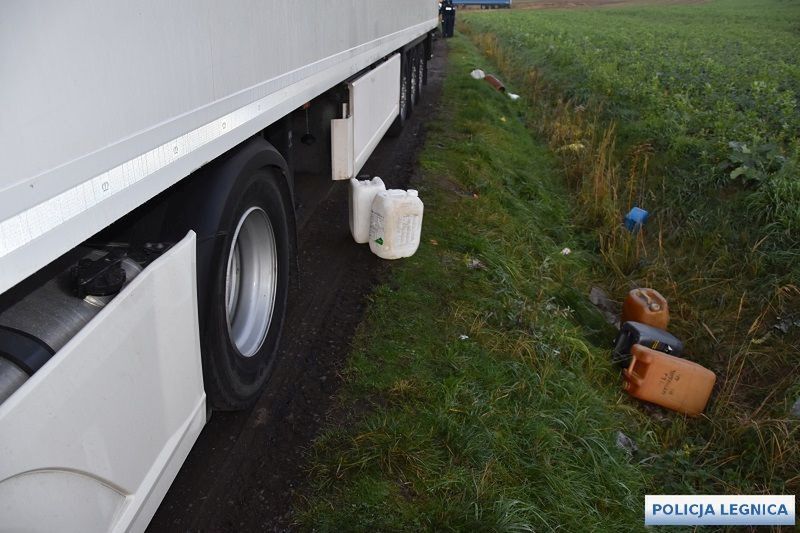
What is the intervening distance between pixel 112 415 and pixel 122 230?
734 mm

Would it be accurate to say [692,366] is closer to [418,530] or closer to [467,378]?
[467,378]

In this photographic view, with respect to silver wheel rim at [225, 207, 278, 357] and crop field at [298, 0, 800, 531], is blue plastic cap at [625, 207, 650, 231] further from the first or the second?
silver wheel rim at [225, 207, 278, 357]

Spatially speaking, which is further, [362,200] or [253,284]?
[362,200]

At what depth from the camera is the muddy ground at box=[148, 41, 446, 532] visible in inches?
104

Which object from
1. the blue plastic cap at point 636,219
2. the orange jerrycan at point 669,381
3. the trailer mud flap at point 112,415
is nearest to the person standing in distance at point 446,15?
the blue plastic cap at point 636,219

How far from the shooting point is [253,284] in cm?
325

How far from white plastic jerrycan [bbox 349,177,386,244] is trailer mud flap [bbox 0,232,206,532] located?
2.75 m

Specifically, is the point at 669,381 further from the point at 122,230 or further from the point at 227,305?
the point at 122,230

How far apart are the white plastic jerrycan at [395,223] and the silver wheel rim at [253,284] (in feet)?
4.88

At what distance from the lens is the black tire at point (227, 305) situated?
8.02 feet

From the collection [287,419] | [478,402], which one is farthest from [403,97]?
[287,419]

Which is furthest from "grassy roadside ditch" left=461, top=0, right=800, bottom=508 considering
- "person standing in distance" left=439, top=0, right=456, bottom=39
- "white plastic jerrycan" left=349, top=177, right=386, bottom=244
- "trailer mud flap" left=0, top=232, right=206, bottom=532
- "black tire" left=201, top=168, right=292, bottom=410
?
"person standing in distance" left=439, top=0, right=456, bottom=39
